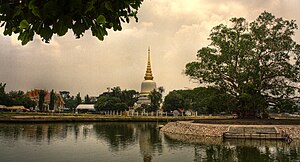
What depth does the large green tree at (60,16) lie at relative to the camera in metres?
2.75

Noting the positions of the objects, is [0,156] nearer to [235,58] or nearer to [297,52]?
[235,58]

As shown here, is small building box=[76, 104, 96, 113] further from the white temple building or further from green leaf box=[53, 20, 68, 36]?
green leaf box=[53, 20, 68, 36]

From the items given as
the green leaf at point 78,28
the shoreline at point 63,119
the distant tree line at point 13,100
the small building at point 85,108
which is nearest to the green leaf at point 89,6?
the green leaf at point 78,28

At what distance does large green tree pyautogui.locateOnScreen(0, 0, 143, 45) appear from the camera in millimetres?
2746

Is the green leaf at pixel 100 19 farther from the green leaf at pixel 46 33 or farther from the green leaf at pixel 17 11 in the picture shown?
the green leaf at pixel 17 11

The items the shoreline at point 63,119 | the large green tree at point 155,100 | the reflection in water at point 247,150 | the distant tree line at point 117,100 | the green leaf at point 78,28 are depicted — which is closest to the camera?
the green leaf at point 78,28

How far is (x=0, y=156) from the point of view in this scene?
1617 centimetres

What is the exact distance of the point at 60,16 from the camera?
111 inches

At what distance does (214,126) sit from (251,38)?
10536mm

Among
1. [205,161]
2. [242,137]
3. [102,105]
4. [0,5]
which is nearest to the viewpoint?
[0,5]

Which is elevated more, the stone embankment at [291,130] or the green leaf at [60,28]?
the green leaf at [60,28]

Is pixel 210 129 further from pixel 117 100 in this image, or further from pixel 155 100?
pixel 117 100

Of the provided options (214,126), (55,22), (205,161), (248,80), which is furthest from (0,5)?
(248,80)

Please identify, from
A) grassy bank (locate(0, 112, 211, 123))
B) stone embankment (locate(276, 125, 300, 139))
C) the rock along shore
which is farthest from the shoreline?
stone embankment (locate(276, 125, 300, 139))
